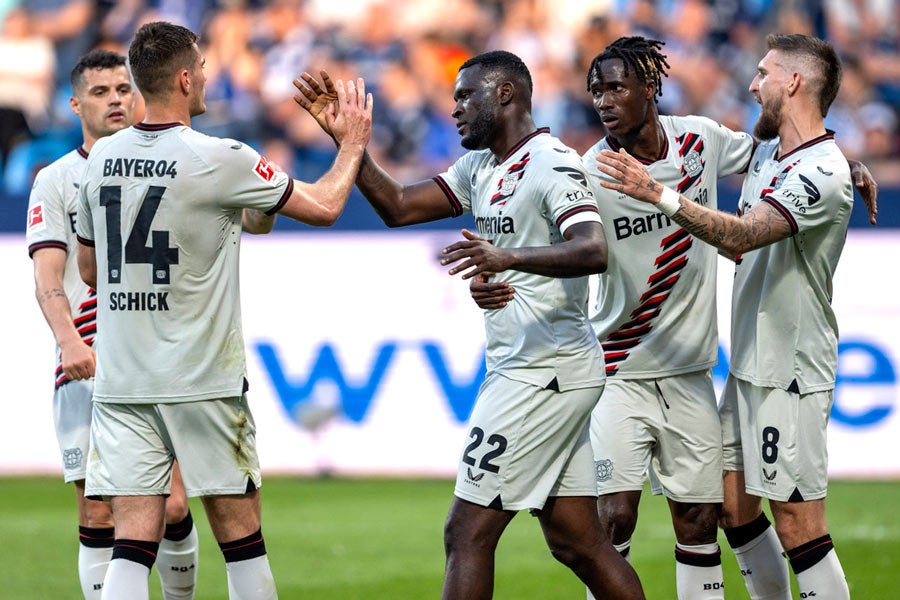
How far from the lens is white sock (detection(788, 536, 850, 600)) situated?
5609mm

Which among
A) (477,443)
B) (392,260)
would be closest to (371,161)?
(477,443)

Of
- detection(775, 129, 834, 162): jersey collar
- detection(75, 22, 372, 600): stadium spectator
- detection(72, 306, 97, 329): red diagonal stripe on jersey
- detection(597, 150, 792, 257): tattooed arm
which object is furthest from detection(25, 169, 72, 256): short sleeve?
detection(775, 129, 834, 162): jersey collar

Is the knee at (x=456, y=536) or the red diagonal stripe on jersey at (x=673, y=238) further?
the red diagonal stripe on jersey at (x=673, y=238)

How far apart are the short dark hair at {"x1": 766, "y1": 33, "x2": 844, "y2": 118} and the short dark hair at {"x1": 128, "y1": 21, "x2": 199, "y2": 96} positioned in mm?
2581

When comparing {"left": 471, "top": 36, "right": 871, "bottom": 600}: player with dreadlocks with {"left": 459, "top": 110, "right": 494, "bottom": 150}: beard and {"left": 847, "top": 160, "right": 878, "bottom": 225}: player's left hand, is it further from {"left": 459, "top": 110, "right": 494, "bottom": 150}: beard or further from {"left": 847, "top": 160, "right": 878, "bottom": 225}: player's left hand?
{"left": 459, "top": 110, "right": 494, "bottom": 150}: beard

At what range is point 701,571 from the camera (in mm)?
5992

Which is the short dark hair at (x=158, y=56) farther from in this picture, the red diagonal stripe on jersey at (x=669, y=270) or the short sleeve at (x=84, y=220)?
the red diagonal stripe on jersey at (x=669, y=270)

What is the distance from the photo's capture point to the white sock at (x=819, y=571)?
5.61 m

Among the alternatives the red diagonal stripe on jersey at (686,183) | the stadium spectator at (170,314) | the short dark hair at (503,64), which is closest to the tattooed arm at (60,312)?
the stadium spectator at (170,314)

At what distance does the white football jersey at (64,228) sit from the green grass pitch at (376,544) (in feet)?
6.40

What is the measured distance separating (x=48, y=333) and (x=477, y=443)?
24.1 feet

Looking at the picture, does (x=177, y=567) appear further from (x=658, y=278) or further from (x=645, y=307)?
(x=658, y=278)

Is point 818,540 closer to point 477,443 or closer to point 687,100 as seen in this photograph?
point 477,443

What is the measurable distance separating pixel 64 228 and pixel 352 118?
169 cm
